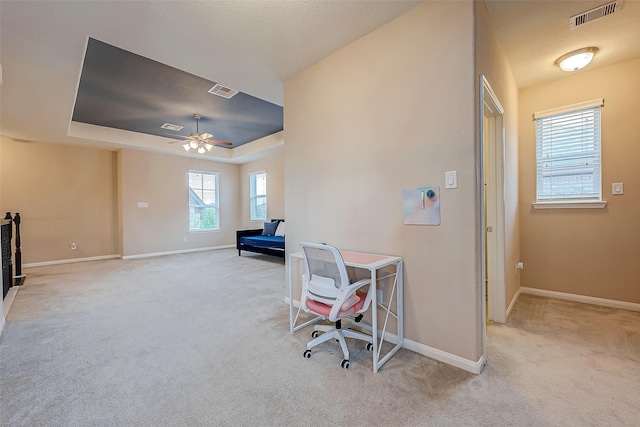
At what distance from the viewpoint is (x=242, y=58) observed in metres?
2.71

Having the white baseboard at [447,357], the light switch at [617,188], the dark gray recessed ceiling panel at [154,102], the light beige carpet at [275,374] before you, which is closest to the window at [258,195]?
the dark gray recessed ceiling panel at [154,102]

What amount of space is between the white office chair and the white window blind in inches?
115

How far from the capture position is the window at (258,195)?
7.64 meters

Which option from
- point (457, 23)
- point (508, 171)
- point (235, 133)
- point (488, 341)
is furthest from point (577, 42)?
point (235, 133)

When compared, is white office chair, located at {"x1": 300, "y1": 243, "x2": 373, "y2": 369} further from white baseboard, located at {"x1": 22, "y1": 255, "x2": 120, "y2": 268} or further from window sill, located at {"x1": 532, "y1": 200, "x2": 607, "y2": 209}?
white baseboard, located at {"x1": 22, "y1": 255, "x2": 120, "y2": 268}

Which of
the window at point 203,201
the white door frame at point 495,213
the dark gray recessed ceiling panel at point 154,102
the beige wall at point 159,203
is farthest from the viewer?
the window at point 203,201

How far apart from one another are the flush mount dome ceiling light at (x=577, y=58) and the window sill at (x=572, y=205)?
1461 millimetres

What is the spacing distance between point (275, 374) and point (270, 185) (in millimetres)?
5867

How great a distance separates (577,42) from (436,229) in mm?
2364

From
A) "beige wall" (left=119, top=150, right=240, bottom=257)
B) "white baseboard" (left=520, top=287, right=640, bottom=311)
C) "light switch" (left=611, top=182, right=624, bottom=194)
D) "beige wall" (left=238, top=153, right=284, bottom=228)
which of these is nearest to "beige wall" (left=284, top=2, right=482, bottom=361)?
"white baseboard" (left=520, top=287, right=640, bottom=311)

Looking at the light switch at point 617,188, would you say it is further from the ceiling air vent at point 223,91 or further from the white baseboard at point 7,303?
the white baseboard at point 7,303

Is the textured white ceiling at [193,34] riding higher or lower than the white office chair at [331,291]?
higher

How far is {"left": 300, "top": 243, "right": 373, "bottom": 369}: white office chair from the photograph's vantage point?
1.88m

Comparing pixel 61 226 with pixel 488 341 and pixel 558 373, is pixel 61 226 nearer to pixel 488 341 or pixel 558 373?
pixel 488 341
